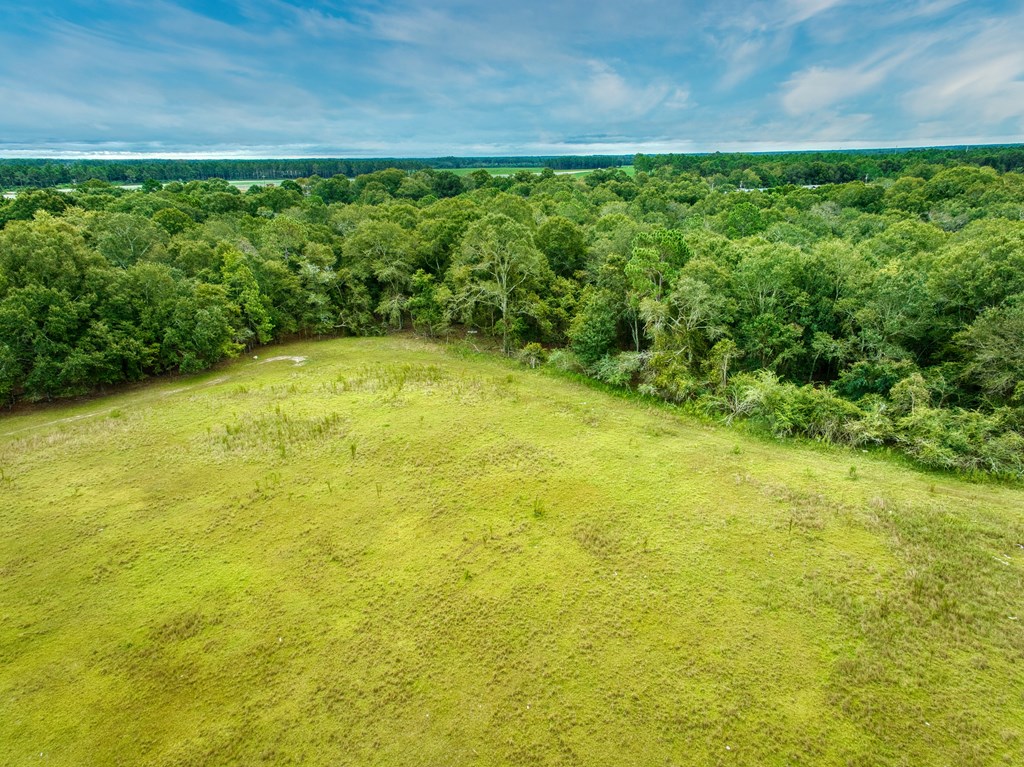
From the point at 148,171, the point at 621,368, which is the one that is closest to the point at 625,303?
the point at 621,368

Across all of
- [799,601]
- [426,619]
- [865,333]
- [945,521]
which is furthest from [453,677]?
[865,333]

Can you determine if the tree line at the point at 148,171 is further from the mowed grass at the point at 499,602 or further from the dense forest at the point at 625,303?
the mowed grass at the point at 499,602

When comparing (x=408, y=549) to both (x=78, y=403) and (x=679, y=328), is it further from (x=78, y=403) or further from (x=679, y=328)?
(x=78, y=403)

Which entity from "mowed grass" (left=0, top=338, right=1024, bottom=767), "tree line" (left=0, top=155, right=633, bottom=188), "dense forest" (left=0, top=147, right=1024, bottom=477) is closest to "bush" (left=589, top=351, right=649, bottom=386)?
"dense forest" (left=0, top=147, right=1024, bottom=477)

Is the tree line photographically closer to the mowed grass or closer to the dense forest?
the dense forest

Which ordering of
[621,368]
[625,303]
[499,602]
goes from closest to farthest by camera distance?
[499,602] → [621,368] → [625,303]

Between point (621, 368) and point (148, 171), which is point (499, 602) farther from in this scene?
point (148, 171)
